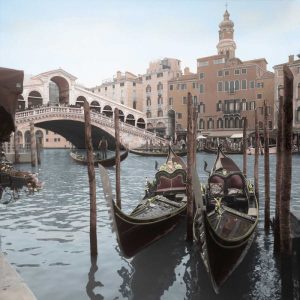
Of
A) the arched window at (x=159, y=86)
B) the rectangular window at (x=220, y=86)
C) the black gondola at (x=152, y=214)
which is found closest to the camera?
the black gondola at (x=152, y=214)

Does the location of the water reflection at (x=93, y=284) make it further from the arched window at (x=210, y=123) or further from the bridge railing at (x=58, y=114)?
the arched window at (x=210, y=123)

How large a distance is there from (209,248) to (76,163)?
59.7 ft

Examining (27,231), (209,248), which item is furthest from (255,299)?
(27,231)

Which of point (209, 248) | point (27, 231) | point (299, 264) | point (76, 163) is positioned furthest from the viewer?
point (76, 163)

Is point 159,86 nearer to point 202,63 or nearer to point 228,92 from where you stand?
point 202,63

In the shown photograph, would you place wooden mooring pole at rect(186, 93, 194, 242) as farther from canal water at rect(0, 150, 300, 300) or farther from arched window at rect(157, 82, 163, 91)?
arched window at rect(157, 82, 163, 91)

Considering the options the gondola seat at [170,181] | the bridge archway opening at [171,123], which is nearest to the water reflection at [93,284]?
the gondola seat at [170,181]

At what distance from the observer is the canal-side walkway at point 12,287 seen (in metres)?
2.84

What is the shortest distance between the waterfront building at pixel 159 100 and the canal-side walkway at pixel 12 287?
34614mm

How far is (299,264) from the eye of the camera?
3521 mm

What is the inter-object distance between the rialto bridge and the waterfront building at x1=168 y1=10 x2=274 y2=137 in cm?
574

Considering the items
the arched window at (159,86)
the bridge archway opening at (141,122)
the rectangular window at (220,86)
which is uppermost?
the arched window at (159,86)

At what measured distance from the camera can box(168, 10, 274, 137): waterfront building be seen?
3186 cm

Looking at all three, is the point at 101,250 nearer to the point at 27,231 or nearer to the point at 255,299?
the point at 27,231
